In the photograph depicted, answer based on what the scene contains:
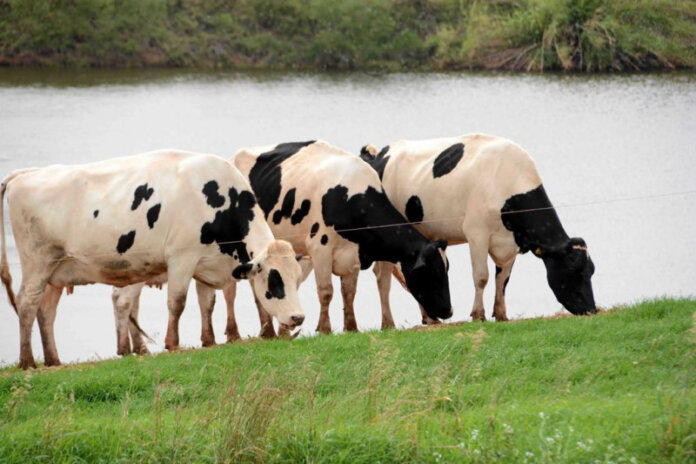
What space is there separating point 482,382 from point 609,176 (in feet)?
62.6

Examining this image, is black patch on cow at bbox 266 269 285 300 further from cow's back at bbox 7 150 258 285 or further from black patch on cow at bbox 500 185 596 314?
black patch on cow at bbox 500 185 596 314

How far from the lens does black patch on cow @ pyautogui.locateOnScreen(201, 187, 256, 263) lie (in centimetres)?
1248

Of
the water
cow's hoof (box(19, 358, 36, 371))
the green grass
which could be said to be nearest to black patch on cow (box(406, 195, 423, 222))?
the water

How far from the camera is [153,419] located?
8156 mm

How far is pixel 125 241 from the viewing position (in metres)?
12.5

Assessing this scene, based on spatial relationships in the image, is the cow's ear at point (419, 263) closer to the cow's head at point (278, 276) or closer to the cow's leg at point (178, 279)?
the cow's head at point (278, 276)

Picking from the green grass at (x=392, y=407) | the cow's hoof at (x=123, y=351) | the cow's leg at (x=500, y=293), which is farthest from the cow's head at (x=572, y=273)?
the cow's hoof at (x=123, y=351)

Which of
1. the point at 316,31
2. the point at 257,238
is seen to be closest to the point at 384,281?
the point at 257,238

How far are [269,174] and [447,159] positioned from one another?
2390 millimetres

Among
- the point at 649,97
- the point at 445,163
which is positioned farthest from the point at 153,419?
the point at 649,97

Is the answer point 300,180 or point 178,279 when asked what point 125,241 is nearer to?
point 178,279

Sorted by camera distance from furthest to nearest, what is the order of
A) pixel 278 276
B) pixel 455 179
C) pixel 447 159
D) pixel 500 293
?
pixel 447 159, pixel 455 179, pixel 500 293, pixel 278 276

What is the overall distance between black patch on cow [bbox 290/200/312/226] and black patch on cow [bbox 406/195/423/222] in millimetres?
1703

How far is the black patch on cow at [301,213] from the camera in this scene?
14.0 metres
